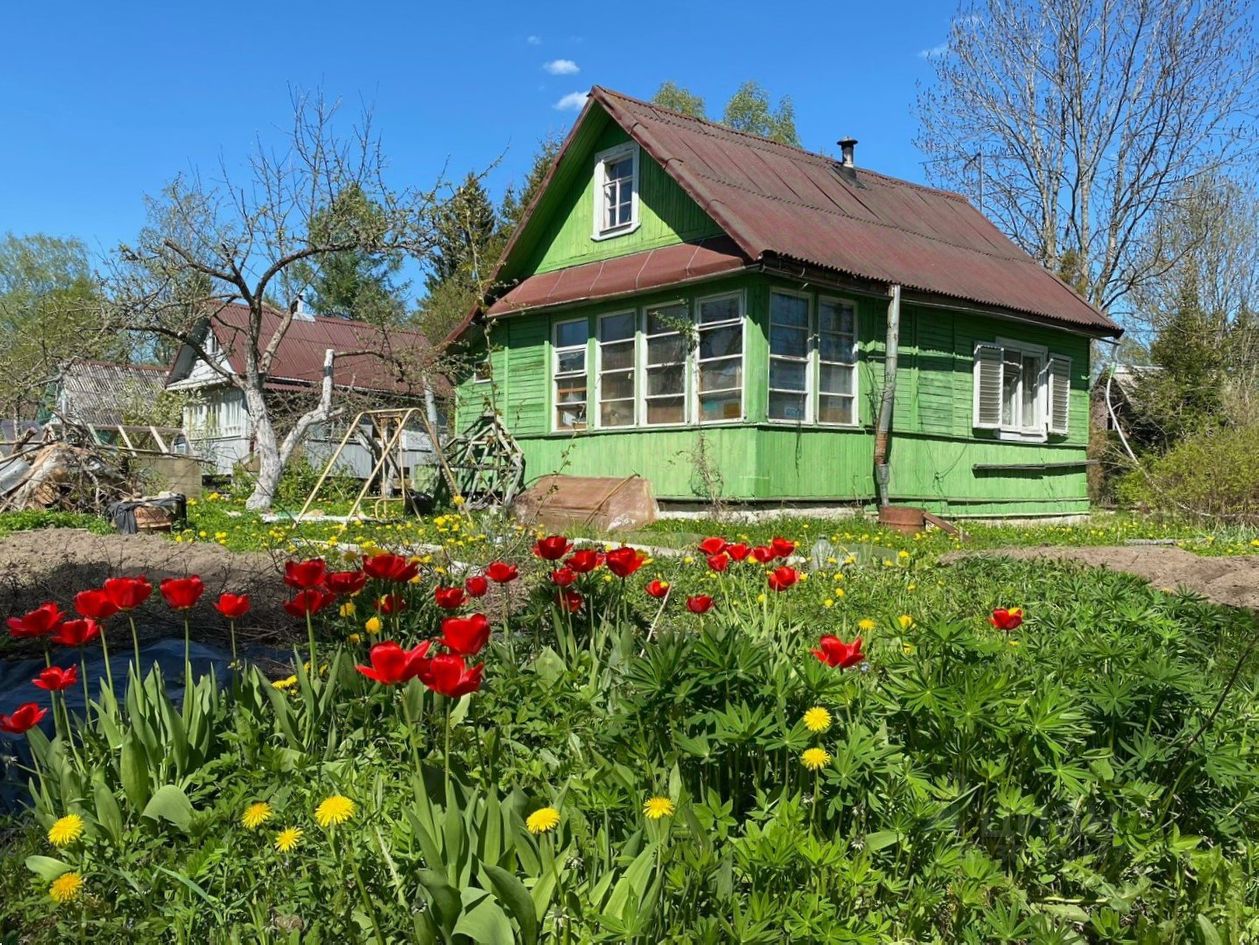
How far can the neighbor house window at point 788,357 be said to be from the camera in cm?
1145

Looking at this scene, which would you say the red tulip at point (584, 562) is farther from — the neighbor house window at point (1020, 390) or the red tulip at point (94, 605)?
the neighbor house window at point (1020, 390)

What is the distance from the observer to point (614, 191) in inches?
541

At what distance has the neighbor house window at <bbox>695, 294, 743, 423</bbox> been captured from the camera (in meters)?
11.5

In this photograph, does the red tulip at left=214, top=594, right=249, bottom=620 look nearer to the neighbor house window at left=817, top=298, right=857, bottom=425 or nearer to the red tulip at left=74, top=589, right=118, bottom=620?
the red tulip at left=74, top=589, right=118, bottom=620

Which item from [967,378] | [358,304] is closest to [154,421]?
[358,304]

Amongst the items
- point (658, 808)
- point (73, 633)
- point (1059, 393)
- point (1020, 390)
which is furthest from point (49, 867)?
point (1059, 393)

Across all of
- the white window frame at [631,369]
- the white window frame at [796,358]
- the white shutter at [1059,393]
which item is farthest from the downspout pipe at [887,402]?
the white shutter at [1059,393]

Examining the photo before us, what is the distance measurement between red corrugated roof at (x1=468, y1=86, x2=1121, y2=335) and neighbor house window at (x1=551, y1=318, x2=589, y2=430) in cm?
85

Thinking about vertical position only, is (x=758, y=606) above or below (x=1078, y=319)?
below

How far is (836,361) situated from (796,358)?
30.5 inches

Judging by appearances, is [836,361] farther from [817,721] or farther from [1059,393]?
[817,721]

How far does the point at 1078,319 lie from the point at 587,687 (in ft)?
48.6

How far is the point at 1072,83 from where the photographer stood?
22125mm

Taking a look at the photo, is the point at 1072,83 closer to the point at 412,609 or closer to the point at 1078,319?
the point at 1078,319
